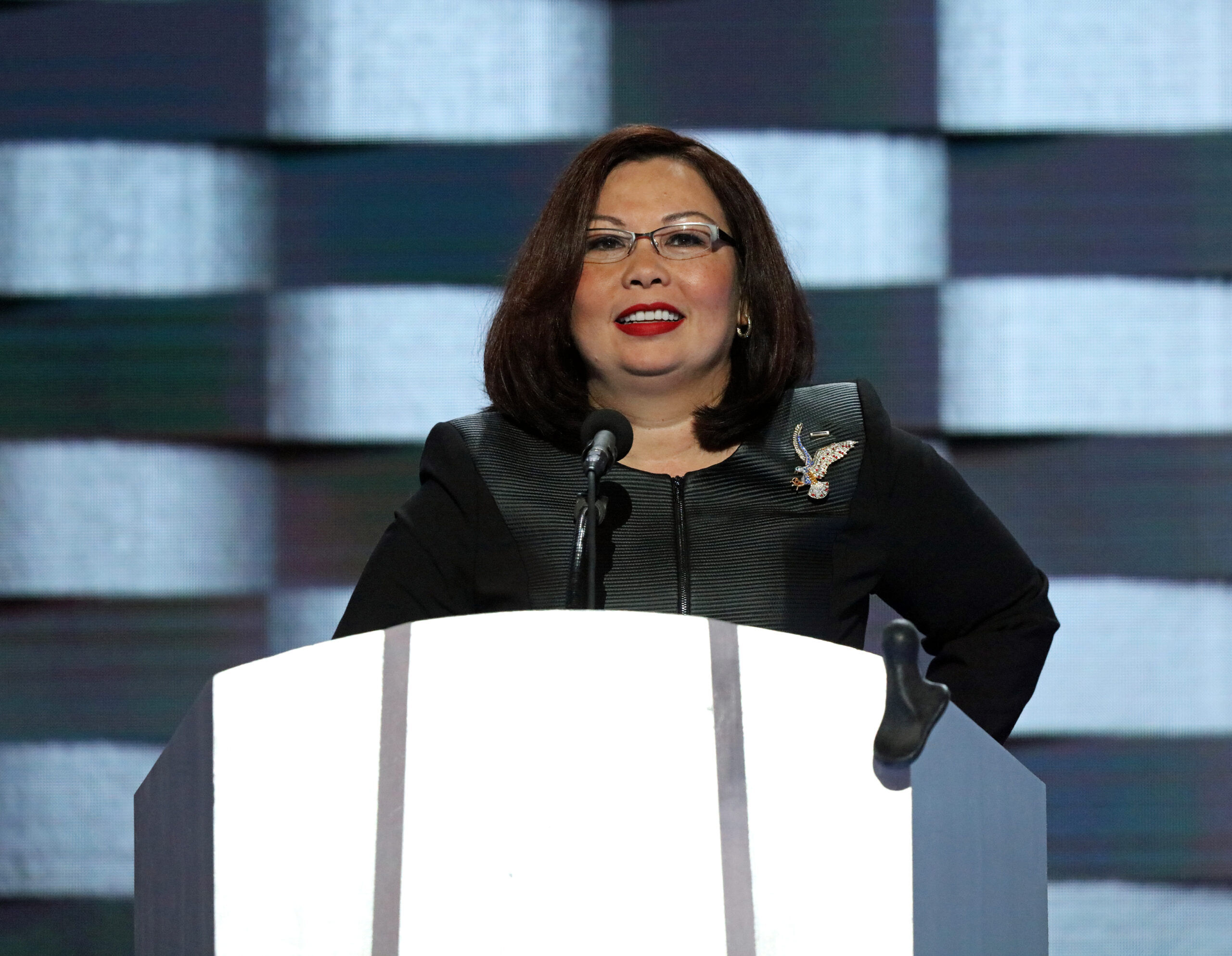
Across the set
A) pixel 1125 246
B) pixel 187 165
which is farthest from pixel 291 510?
pixel 1125 246

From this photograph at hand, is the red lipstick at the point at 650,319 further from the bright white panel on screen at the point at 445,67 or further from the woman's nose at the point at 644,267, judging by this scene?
the bright white panel on screen at the point at 445,67

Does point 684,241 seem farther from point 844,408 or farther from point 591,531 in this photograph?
point 591,531

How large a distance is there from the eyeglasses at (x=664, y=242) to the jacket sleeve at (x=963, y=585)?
0.29 metres

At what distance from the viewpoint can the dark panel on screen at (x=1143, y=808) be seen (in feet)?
7.37

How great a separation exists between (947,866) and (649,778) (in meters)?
0.19

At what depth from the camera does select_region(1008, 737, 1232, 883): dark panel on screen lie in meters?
2.25

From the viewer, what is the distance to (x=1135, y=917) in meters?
2.25

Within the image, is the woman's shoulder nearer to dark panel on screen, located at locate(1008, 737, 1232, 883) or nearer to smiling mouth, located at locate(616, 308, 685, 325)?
smiling mouth, located at locate(616, 308, 685, 325)

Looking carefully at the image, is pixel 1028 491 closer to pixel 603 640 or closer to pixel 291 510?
pixel 291 510

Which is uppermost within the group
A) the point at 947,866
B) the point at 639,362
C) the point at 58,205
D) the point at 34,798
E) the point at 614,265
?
the point at 58,205

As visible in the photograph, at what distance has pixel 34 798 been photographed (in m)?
2.36

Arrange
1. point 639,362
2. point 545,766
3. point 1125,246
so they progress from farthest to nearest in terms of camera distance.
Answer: point 1125,246
point 639,362
point 545,766

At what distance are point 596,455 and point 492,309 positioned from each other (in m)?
1.14

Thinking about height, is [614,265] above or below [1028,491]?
above
